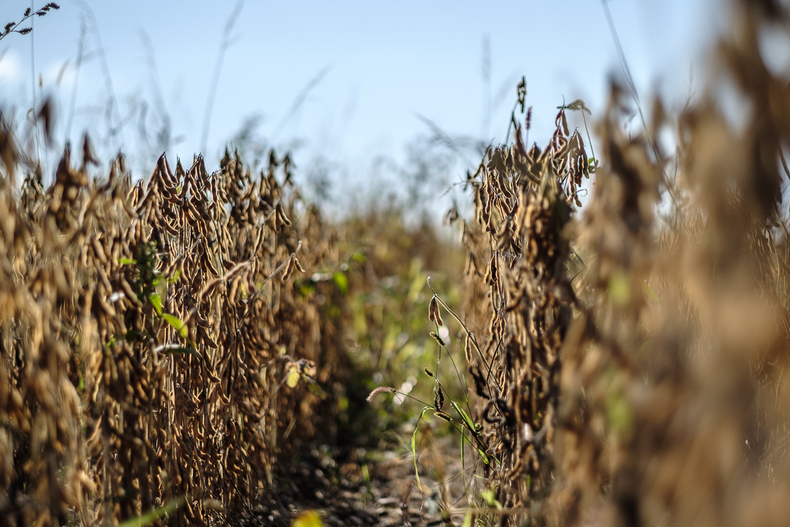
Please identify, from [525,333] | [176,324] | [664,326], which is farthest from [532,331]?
[176,324]

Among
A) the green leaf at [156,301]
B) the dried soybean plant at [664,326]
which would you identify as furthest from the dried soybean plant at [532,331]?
the green leaf at [156,301]

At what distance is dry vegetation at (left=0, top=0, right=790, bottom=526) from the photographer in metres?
0.67

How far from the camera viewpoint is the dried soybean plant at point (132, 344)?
965 millimetres

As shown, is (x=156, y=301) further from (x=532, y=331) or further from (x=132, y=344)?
(x=532, y=331)

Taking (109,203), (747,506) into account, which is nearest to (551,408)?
(747,506)

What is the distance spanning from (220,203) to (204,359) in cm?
43

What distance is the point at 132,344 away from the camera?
3.67ft

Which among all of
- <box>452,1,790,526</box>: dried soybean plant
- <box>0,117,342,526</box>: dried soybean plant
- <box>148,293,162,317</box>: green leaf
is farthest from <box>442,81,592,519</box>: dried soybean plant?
<box>148,293,162,317</box>: green leaf

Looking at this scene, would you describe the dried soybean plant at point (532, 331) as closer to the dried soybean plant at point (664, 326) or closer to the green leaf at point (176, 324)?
the dried soybean plant at point (664, 326)

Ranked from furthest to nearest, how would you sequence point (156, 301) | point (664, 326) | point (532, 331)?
point (156, 301) < point (532, 331) < point (664, 326)

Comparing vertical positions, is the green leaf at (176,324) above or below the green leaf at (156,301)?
below

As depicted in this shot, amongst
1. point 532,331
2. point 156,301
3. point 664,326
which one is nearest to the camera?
point 664,326

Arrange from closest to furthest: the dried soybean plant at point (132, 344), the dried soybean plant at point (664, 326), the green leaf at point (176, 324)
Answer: the dried soybean plant at point (664, 326), the dried soybean plant at point (132, 344), the green leaf at point (176, 324)

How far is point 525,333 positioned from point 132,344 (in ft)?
2.77
